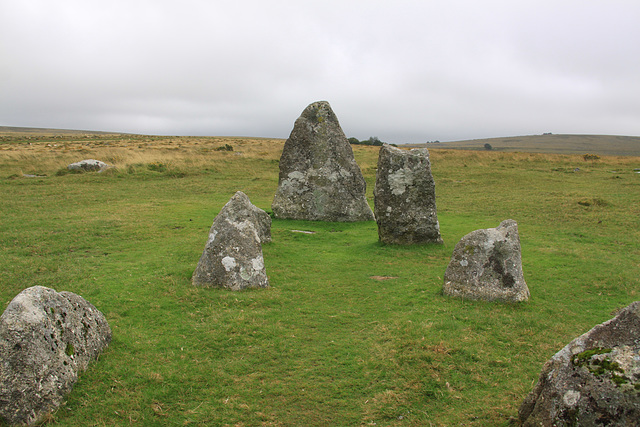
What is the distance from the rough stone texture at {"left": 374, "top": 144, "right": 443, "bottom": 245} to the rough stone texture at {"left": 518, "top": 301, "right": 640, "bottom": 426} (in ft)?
28.5

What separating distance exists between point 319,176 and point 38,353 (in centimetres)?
1288

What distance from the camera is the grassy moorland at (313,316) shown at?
16.5 ft

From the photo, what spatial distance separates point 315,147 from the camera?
17094mm

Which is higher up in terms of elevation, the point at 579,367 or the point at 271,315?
the point at 579,367

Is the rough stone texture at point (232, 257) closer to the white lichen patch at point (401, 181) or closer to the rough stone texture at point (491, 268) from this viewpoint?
the rough stone texture at point (491, 268)

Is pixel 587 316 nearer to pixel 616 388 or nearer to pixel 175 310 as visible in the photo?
pixel 616 388

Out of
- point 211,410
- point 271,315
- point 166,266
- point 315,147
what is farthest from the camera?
point 315,147

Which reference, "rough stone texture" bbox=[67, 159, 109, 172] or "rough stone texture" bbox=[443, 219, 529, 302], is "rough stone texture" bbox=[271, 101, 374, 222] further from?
"rough stone texture" bbox=[67, 159, 109, 172]

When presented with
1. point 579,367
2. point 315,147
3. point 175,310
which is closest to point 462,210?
point 315,147

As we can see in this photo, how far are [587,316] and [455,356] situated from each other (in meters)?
3.20

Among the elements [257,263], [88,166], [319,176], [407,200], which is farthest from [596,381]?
[88,166]

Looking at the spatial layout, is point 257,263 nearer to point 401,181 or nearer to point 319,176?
point 401,181

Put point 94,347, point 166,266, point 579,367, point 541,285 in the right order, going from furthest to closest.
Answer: point 166,266
point 541,285
point 94,347
point 579,367

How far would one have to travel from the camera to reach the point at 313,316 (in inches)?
297
